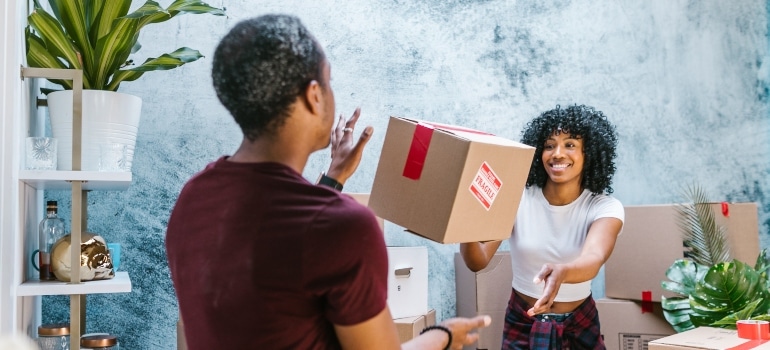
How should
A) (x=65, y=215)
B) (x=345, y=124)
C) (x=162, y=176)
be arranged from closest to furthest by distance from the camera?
(x=345, y=124), (x=65, y=215), (x=162, y=176)

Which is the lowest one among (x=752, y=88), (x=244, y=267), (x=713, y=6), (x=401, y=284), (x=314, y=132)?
(x=401, y=284)

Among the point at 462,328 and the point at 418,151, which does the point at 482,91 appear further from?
the point at 462,328

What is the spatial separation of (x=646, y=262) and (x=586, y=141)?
742mm

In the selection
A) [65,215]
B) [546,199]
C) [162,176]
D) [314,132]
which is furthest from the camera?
[162,176]

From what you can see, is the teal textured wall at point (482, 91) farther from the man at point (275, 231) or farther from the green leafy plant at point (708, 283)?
the man at point (275, 231)

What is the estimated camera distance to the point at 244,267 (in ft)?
2.93

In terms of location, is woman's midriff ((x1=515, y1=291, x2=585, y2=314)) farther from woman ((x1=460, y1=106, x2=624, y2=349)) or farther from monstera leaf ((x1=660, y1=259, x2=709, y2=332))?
monstera leaf ((x1=660, y1=259, x2=709, y2=332))

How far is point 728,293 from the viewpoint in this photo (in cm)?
229

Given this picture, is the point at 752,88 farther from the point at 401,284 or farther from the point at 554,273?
the point at 554,273

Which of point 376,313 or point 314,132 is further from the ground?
point 314,132

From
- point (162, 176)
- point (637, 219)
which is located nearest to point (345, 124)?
point (162, 176)

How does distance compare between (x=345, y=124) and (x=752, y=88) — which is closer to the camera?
(x=345, y=124)

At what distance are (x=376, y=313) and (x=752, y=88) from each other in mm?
3546

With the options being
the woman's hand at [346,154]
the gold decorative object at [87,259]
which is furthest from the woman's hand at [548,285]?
the gold decorative object at [87,259]
